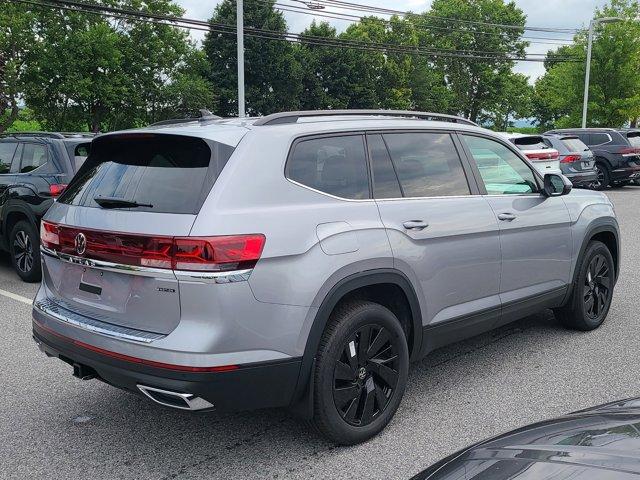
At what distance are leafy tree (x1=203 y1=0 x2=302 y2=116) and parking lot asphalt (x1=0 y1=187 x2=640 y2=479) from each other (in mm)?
41714

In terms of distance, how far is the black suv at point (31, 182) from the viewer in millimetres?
7586

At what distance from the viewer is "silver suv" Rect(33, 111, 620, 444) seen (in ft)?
9.62

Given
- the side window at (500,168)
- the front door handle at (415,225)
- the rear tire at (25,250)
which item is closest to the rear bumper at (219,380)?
the front door handle at (415,225)

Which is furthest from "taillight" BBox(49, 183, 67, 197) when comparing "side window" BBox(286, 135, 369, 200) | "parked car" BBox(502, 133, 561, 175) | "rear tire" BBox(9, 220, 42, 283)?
"parked car" BBox(502, 133, 561, 175)

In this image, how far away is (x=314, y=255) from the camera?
3.15 meters

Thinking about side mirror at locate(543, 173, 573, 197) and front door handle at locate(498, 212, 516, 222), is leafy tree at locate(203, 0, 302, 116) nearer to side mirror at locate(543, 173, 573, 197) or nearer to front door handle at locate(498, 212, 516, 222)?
side mirror at locate(543, 173, 573, 197)

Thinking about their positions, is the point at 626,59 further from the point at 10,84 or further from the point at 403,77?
the point at 10,84

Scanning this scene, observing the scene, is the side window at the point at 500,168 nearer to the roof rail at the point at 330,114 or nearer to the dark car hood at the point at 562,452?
the roof rail at the point at 330,114

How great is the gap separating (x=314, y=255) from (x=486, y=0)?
65.4 meters

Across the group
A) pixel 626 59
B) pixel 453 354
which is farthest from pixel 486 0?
pixel 453 354

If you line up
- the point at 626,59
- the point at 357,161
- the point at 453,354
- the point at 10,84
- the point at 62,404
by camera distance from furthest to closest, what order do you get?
1. the point at 626,59
2. the point at 10,84
3. the point at 453,354
4. the point at 62,404
5. the point at 357,161

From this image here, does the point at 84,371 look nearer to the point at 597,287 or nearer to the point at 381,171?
the point at 381,171

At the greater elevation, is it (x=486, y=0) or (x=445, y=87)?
(x=486, y=0)

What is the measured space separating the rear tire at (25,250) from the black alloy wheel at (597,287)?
6074 mm
